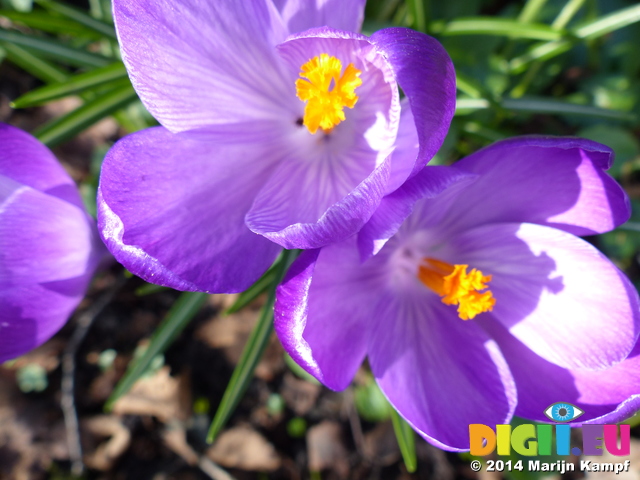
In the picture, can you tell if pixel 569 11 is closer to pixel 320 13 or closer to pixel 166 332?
pixel 320 13

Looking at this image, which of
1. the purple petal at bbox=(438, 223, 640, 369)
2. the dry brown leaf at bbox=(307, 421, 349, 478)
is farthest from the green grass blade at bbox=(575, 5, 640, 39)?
the dry brown leaf at bbox=(307, 421, 349, 478)

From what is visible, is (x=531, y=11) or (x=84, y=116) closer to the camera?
(x=84, y=116)

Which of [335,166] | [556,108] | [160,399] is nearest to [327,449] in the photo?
[160,399]

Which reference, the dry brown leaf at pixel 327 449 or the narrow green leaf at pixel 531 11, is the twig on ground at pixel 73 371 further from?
the narrow green leaf at pixel 531 11

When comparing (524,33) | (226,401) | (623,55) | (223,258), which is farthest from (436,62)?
(623,55)

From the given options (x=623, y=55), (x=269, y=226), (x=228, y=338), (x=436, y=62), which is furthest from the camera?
(x=228, y=338)

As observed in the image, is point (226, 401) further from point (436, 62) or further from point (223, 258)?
point (436, 62)
